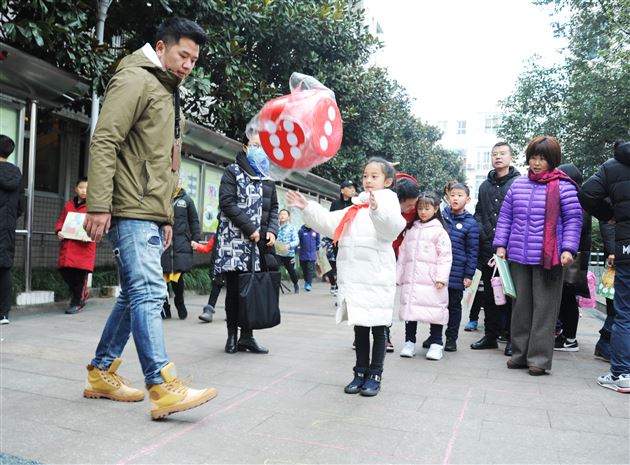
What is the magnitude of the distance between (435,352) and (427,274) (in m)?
0.72

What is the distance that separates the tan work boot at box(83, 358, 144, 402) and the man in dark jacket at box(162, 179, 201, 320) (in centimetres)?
379

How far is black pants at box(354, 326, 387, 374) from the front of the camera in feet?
13.3

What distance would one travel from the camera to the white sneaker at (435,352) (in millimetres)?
5354

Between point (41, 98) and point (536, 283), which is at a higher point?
point (41, 98)

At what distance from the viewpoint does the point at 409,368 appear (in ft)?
16.3

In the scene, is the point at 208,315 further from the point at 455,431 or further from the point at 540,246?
the point at 455,431

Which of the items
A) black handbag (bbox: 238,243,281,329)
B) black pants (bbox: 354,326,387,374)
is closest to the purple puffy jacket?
black pants (bbox: 354,326,387,374)

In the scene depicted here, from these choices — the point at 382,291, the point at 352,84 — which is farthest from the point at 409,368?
the point at 352,84

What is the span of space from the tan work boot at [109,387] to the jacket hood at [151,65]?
1.68m

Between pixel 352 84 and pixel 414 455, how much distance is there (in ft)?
46.8

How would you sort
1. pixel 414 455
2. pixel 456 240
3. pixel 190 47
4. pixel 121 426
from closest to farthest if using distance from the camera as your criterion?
pixel 414 455 < pixel 121 426 < pixel 190 47 < pixel 456 240

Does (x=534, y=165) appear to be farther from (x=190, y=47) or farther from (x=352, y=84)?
(x=352, y=84)

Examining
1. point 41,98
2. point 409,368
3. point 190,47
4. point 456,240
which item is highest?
point 41,98

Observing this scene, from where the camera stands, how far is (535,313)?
4898 millimetres
